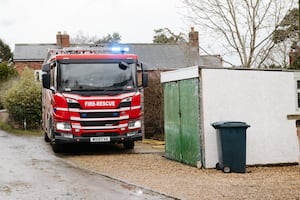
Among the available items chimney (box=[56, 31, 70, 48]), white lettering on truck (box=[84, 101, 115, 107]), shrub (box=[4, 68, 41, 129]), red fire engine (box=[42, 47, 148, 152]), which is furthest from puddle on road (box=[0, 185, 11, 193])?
chimney (box=[56, 31, 70, 48])

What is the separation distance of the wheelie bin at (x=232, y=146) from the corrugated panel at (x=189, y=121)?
2.51 ft

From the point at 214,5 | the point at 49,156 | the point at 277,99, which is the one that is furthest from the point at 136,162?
the point at 214,5

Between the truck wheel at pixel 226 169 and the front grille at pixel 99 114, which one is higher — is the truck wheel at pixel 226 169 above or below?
below

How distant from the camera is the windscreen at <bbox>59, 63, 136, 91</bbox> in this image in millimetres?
15758

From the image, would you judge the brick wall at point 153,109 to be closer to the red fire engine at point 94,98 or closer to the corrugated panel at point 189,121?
the red fire engine at point 94,98

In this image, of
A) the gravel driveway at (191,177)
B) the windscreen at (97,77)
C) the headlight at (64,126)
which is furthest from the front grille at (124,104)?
the headlight at (64,126)

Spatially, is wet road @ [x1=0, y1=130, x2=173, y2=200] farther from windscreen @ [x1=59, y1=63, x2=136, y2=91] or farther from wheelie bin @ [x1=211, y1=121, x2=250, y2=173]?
wheelie bin @ [x1=211, y1=121, x2=250, y2=173]

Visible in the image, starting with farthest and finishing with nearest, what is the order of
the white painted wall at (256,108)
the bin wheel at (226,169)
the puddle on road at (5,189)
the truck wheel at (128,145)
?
the truck wheel at (128,145), the white painted wall at (256,108), the bin wheel at (226,169), the puddle on road at (5,189)

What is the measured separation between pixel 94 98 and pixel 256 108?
478 centimetres

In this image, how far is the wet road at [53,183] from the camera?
942 centimetres

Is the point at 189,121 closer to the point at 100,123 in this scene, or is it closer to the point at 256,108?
A: the point at 256,108

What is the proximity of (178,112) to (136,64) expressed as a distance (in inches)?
106

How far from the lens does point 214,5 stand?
2380 centimetres

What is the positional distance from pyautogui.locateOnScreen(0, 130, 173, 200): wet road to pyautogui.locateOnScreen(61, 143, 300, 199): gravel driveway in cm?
48
